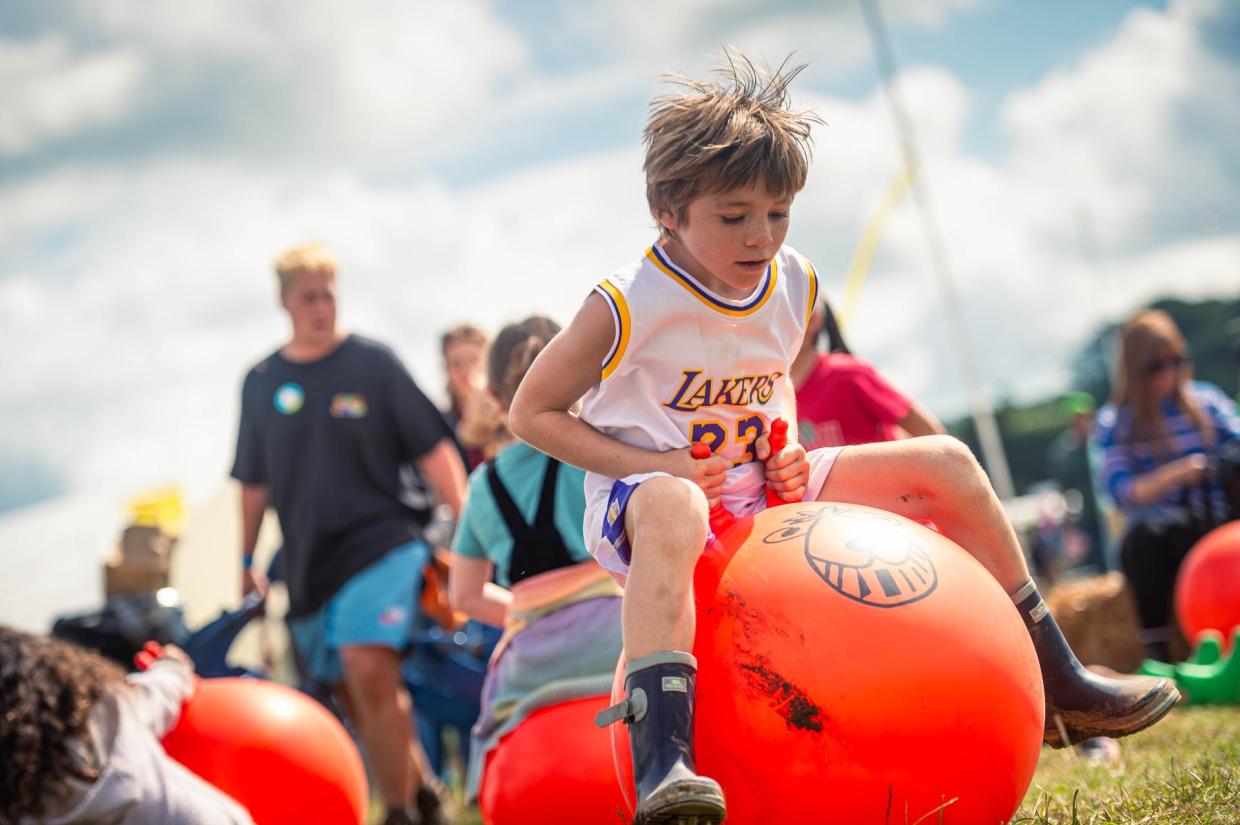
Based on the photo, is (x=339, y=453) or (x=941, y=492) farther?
(x=339, y=453)

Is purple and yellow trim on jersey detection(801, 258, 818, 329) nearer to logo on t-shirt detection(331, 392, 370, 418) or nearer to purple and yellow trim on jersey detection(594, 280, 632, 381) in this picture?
purple and yellow trim on jersey detection(594, 280, 632, 381)

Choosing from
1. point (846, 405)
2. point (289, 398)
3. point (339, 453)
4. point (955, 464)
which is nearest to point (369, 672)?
point (339, 453)

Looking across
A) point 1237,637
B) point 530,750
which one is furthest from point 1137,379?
point 530,750

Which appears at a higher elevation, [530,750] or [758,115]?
[758,115]

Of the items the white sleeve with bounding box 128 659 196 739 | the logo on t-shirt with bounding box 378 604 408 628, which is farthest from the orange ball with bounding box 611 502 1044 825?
the logo on t-shirt with bounding box 378 604 408 628

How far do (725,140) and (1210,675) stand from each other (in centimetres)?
509

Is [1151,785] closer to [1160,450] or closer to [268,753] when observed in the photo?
[268,753]

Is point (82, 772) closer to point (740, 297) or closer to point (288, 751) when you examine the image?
point (288, 751)

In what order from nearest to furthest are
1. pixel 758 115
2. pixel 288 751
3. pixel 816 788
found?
1. pixel 816 788
2. pixel 758 115
3. pixel 288 751

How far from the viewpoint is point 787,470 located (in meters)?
3.56

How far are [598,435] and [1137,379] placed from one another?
236 inches

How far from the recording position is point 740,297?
3623 mm

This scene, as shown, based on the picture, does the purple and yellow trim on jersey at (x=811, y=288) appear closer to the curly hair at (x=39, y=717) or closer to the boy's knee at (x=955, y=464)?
the boy's knee at (x=955, y=464)

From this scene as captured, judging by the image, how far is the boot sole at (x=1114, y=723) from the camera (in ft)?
11.3
